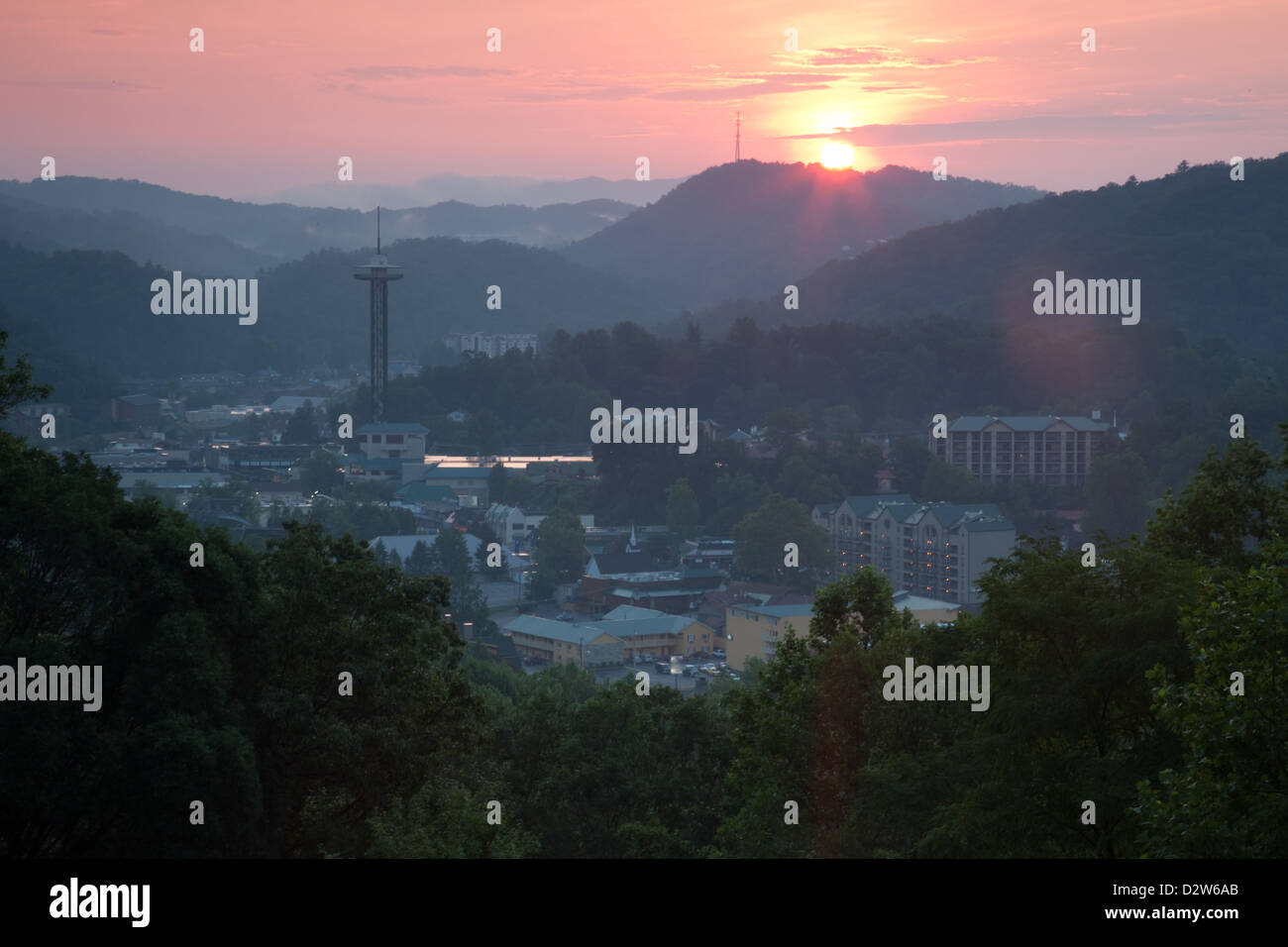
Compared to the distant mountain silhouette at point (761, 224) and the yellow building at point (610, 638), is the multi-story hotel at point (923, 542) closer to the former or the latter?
the yellow building at point (610, 638)

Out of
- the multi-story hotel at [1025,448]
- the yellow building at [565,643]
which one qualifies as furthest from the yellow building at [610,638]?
the multi-story hotel at [1025,448]

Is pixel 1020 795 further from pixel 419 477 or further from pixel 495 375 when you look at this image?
pixel 495 375

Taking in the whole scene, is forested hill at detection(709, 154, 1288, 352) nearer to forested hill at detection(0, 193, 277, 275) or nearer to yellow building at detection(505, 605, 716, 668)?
yellow building at detection(505, 605, 716, 668)

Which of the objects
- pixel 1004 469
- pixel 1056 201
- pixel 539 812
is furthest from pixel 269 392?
pixel 539 812

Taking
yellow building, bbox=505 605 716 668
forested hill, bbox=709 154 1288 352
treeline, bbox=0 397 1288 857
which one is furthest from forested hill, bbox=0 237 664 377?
treeline, bbox=0 397 1288 857

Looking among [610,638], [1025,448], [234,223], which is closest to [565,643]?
[610,638]
